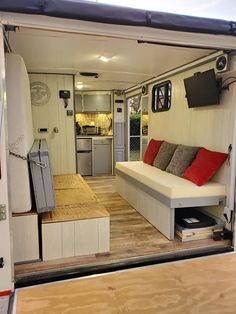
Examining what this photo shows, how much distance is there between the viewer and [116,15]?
192 centimetres

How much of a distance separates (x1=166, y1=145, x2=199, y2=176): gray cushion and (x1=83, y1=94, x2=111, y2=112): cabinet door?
3.41 metres

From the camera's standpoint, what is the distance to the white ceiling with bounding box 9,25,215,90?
2.69 metres

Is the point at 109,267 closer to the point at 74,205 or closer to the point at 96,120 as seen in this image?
the point at 74,205

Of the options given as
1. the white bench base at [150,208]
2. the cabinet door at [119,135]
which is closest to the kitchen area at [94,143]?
the cabinet door at [119,135]

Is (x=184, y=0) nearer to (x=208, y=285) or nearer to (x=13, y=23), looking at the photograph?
(x=13, y=23)

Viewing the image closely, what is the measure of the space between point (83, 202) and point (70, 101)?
2.33 m

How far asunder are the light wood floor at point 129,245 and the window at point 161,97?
190 centimetres

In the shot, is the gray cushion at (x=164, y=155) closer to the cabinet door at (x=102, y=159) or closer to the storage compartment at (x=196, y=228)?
the storage compartment at (x=196, y=228)

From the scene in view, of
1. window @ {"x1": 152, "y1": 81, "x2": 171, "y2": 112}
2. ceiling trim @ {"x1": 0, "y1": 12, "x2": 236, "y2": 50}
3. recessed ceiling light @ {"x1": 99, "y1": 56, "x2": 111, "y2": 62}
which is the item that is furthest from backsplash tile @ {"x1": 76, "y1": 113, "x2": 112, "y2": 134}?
ceiling trim @ {"x1": 0, "y1": 12, "x2": 236, "y2": 50}

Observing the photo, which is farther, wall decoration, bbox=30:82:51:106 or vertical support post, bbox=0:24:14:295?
wall decoration, bbox=30:82:51:106

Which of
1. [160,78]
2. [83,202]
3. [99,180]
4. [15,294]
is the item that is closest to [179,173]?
[83,202]

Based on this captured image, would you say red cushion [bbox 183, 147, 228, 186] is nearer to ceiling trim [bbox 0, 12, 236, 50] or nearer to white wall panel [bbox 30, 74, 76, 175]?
ceiling trim [bbox 0, 12, 236, 50]

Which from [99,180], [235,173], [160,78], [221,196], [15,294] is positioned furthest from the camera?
[99,180]

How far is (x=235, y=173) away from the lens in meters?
2.71
